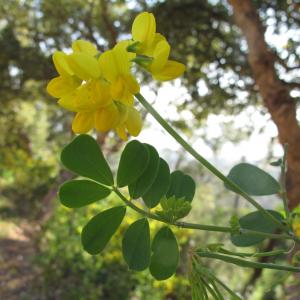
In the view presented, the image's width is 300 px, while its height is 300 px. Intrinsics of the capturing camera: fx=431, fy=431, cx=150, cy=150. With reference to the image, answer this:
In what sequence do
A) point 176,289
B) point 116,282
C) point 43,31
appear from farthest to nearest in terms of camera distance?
point 43,31 < point 116,282 < point 176,289

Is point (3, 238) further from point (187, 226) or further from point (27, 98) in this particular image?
point (187, 226)

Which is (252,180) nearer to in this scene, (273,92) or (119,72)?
(119,72)

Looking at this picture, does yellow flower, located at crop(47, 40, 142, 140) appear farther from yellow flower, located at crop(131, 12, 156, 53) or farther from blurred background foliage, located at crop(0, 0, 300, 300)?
blurred background foliage, located at crop(0, 0, 300, 300)

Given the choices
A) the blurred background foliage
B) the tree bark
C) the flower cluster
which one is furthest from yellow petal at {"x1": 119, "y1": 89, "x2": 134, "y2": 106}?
the blurred background foliage

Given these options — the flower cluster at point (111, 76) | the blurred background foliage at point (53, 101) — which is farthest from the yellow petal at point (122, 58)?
the blurred background foliage at point (53, 101)

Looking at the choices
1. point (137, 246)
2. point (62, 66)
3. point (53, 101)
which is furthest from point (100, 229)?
point (53, 101)

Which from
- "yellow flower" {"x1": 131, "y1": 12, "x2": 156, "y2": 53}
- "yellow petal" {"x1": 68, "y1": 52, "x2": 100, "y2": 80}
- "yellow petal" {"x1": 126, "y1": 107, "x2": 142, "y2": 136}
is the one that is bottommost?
"yellow petal" {"x1": 126, "y1": 107, "x2": 142, "y2": 136}

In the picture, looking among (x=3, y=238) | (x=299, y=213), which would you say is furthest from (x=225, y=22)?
(x=3, y=238)
